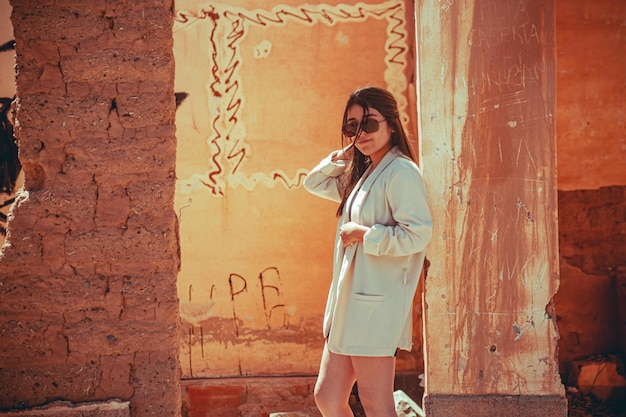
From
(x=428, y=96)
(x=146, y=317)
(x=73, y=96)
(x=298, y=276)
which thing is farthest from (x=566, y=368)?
(x=73, y=96)

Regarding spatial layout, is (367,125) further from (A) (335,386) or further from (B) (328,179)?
(A) (335,386)

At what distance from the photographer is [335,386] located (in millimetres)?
3562

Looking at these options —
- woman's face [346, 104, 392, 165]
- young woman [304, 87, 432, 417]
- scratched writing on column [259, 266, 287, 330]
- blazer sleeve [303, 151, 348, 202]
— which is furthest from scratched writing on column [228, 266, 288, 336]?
woman's face [346, 104, 392, 165]

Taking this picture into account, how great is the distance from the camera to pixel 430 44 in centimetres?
401

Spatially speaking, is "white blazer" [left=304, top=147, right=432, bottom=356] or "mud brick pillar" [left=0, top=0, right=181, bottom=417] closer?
"white blazer" [left=304, top=147, right=432, bottom=356]

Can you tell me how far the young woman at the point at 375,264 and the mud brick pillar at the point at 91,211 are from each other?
2.89ft

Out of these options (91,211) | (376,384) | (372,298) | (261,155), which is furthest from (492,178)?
(261,155)

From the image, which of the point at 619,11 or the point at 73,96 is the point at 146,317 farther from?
the point at 619,11

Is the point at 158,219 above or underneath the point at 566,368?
above

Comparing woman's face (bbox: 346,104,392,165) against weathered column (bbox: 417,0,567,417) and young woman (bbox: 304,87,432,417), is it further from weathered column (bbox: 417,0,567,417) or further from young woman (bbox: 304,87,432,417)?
weathered column (bbox: 417,0,567,417)

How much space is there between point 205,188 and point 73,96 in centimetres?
215

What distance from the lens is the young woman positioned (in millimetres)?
3406

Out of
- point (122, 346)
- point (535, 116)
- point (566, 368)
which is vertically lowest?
point (566, 368)

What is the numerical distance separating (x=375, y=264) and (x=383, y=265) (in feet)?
0.12
